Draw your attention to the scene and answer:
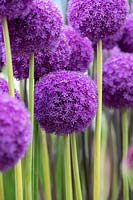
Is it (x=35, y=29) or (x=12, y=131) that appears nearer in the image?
(x=12, y=131)

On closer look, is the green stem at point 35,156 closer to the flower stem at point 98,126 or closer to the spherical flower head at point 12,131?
the flower stem at point 98,126

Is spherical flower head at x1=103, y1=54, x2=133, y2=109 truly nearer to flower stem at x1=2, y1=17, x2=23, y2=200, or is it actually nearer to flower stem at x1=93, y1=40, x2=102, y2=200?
flower stem at x1=93, y1=40, x2=102, y2=200

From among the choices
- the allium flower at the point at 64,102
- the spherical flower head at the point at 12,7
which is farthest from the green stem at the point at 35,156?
the spherical flower head at the point at 12,7

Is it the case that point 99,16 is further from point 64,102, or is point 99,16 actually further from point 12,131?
point 12,131

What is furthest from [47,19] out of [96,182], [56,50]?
[96,182]

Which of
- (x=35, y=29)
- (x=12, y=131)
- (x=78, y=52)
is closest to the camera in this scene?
(x=12, y=131)

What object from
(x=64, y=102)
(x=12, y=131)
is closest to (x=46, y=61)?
(x=64, y=102)

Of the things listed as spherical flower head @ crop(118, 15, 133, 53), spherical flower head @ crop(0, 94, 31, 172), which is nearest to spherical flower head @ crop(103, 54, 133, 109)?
spherical flower head @ crop(118, 15, 133, 53)
